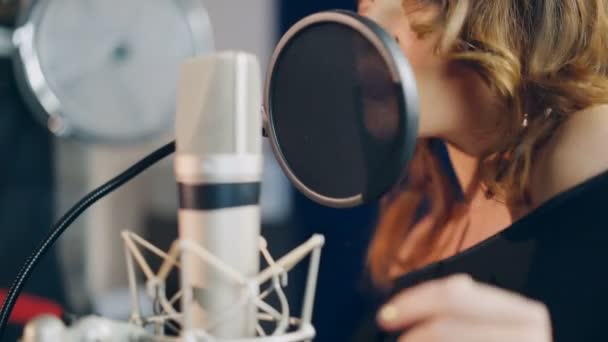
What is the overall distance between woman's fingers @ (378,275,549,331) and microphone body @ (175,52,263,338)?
0.08m

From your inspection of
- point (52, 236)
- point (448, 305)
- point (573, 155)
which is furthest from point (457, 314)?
point (573, 155)

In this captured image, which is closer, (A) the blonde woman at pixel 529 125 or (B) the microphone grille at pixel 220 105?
(B) the microphone grille at pixel 220 105

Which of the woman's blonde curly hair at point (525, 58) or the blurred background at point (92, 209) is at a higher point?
the woman's blonde curly hair at point (525, 58)

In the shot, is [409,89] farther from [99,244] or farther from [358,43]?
[99,244]

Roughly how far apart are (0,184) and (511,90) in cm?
90

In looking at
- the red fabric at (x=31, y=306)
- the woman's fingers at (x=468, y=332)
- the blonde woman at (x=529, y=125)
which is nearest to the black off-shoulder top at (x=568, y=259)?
the blonde woman at (x=529, y=125)

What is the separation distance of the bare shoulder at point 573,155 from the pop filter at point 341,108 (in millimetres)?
340

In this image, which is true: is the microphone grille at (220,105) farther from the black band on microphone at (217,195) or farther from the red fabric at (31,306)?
the red fabric at (31,306)

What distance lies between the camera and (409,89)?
0.36 meters

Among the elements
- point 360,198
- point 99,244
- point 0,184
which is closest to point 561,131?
point 360,198

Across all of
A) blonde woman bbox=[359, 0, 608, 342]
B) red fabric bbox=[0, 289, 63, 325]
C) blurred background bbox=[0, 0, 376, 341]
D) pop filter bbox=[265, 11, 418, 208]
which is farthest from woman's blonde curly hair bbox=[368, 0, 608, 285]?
red fabric bbox=[0, 289, 63, 325]

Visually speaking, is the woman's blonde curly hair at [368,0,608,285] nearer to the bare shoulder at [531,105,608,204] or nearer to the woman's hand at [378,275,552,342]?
the bare shoulder at [531,105,608,204]

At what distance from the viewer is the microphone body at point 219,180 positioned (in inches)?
Result: 13.9

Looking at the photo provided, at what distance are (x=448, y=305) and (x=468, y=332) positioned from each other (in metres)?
0.02
